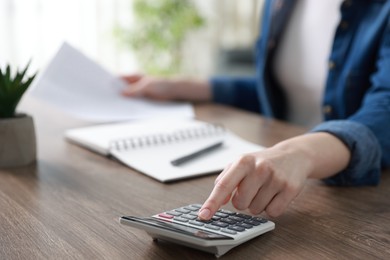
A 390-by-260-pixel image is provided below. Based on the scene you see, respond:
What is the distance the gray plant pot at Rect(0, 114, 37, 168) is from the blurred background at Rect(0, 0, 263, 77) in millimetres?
A: 1806

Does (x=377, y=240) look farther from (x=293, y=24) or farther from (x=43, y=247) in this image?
(x=293, y=24)

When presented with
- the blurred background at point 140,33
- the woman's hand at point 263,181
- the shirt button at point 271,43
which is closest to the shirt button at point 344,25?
the shirt button at point 271,43

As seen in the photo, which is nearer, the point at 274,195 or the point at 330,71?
the point at 274,195

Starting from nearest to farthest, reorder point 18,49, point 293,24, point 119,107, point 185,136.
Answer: point 185,136 < point 119,107 < point 293,24 < point 18,49

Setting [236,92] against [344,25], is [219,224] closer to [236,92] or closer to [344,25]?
[344,25]

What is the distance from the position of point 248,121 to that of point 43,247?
2.41 feet

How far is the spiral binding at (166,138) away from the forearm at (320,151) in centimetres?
30

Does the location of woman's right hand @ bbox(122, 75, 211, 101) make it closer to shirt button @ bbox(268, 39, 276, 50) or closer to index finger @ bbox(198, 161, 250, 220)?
shirt button @ bbox(268, 39, 276, 50)

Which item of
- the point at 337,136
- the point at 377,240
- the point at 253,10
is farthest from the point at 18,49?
the point at 377,240

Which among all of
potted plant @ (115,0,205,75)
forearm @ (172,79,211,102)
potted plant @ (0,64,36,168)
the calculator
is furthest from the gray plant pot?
potted plant @ (115,0,205,75)

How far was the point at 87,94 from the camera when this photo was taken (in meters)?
1.26

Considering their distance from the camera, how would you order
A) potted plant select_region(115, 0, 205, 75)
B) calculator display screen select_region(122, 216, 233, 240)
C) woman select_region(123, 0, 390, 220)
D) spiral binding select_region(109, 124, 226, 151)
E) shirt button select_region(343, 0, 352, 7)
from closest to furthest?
calculator display screen select_region(122, 216, 233, 240), woman select_region(123, 0, 390, 220), spiral binding select_region(109, 124, 226, 151), shirt button select_region(343, 0, 352, 7), potted plant select_region(115, 0, 205, 75)

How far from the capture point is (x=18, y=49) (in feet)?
9.65

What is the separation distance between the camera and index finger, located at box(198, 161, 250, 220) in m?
0.57
